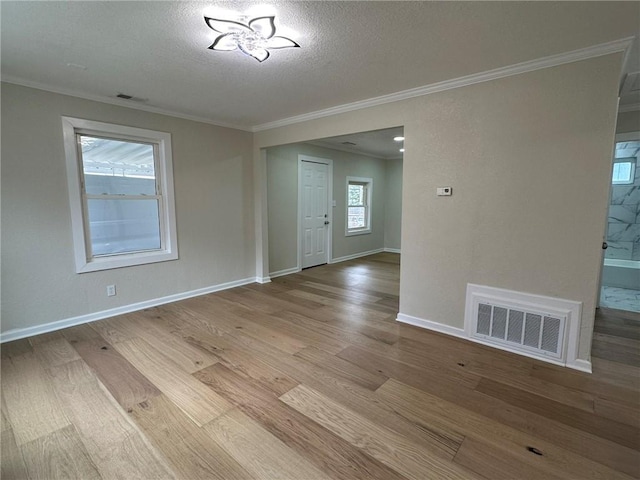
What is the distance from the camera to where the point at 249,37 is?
1.98 metres

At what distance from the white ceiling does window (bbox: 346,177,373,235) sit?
4.04 m

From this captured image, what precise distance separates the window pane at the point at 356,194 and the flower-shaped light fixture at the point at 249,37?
5.11m

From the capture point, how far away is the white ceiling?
1761 mm

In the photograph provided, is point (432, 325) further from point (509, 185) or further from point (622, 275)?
point (622, 275)

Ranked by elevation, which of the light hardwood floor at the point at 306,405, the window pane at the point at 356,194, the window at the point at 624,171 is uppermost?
the window at the point at 624,171

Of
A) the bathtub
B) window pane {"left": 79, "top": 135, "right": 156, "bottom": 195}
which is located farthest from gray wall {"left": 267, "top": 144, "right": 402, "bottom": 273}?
the bathtub

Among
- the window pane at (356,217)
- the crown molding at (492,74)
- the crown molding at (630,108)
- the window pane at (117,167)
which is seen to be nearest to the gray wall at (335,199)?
the window pane at (356,217)

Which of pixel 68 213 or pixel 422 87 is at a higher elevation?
pixel 422 87

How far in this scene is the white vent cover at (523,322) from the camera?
245cm

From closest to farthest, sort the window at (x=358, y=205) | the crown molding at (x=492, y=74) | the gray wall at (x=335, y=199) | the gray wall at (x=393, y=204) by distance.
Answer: the crown molding at (x=492, y=74) → the gray wall at (x=335, y=199) → the window at (x=358, y=205) → the gray wall at (x=393, y=204)

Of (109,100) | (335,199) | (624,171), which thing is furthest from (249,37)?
(624,171)

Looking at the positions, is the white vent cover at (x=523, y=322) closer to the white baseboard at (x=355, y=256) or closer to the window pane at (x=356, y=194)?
the white baseboard at (x=355, y=256)

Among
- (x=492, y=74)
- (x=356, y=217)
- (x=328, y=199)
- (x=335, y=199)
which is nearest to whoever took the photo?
(x=492, y=74)

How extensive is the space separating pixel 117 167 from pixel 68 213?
738 mm
